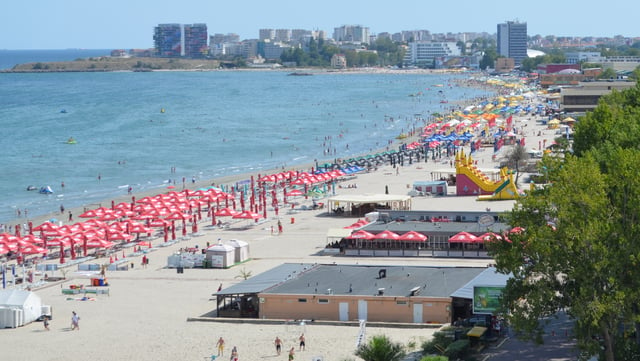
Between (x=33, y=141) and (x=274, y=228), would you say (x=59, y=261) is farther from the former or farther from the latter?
(x=33, y=141)

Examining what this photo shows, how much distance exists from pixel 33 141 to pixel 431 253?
247ft

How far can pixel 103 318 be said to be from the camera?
1384 inches

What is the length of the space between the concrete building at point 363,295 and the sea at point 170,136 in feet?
99.7

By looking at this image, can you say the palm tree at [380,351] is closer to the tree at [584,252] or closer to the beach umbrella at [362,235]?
the tree at [584,252]

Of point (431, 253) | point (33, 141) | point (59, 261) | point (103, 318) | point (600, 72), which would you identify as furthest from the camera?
point (600, 72)

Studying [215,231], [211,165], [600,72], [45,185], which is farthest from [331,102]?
[215,231]

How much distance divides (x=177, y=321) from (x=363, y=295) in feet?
19.8

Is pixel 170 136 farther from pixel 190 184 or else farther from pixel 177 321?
pixel 177 321

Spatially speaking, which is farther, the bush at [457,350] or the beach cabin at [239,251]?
the beach cabin at [239,251]

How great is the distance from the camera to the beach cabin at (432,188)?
6094cm

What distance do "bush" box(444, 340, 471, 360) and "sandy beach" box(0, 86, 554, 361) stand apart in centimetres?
246

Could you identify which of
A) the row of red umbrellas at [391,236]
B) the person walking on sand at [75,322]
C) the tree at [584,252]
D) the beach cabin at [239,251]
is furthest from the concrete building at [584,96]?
Result: the tree at [584,252]

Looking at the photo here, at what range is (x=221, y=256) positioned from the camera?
140 feet

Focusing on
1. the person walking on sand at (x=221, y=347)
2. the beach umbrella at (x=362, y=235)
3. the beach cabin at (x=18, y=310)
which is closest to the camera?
the person walking on sand at (x=221, y=347)
